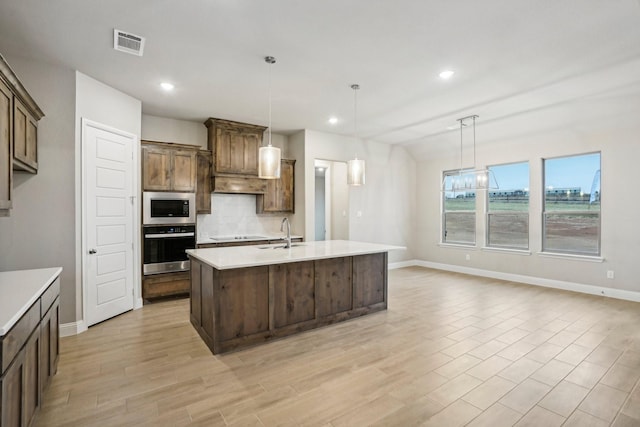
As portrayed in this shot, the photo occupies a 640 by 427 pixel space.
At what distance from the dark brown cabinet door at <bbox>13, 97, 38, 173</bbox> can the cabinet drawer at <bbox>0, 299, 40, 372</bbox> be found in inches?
58.9

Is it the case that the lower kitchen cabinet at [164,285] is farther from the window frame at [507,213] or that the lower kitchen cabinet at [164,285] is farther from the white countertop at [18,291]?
the window frame at [507,213]

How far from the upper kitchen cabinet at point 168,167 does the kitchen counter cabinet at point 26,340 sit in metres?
2.45

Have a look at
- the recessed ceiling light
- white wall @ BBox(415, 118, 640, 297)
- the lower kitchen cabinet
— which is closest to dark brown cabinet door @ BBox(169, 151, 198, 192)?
the lower kitchen cabinet

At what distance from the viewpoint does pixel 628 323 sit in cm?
385

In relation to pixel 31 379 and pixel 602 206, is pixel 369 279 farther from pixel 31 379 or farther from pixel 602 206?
pixel 602 206

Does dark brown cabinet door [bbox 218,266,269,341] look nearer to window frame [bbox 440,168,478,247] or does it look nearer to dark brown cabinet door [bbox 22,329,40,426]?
dark brown cabinet door [bbox 22,329,40,426]

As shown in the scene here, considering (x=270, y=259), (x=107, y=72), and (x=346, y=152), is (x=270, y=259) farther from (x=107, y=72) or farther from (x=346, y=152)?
(x=346, y=152)

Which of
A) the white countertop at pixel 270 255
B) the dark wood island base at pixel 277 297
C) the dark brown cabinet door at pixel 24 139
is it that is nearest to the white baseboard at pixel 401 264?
the dark wood island base at pixel 277 297

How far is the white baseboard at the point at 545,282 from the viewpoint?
4.91 metres

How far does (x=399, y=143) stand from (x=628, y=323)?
4906 millimetres

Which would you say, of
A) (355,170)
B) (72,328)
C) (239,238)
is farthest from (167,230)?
(355,170)

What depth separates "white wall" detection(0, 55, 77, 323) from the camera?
10.7 ft

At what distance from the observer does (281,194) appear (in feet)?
20.5

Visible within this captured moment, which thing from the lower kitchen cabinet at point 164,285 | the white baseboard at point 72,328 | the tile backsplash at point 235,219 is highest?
the tile backsplash at point 235,219
